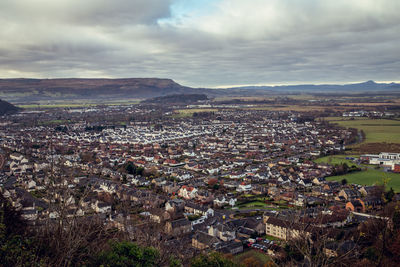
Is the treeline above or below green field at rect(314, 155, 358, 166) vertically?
above

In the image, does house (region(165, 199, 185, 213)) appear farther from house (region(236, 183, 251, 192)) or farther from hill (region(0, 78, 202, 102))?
hill (region(0, 78, 202, 102))

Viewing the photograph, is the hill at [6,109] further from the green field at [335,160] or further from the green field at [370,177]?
the green field at [370,177]

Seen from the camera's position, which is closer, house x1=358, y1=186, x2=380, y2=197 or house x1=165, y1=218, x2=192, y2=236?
house x1=165, y1=218, x2=192, y2=236

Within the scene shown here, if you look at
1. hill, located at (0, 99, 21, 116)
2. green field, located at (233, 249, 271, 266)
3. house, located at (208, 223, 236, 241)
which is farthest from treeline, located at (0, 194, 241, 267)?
hill, located at (0, 99, 21, 116)

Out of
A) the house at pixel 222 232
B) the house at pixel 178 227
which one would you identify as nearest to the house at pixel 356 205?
the house at pixel 222 232

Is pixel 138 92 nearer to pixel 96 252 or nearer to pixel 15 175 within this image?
pixel 15 175

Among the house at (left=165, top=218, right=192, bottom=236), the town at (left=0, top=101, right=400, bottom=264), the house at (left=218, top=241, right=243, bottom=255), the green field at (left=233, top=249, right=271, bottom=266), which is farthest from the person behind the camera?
the house at (left=165, top=218, right=192, bottom=236)
